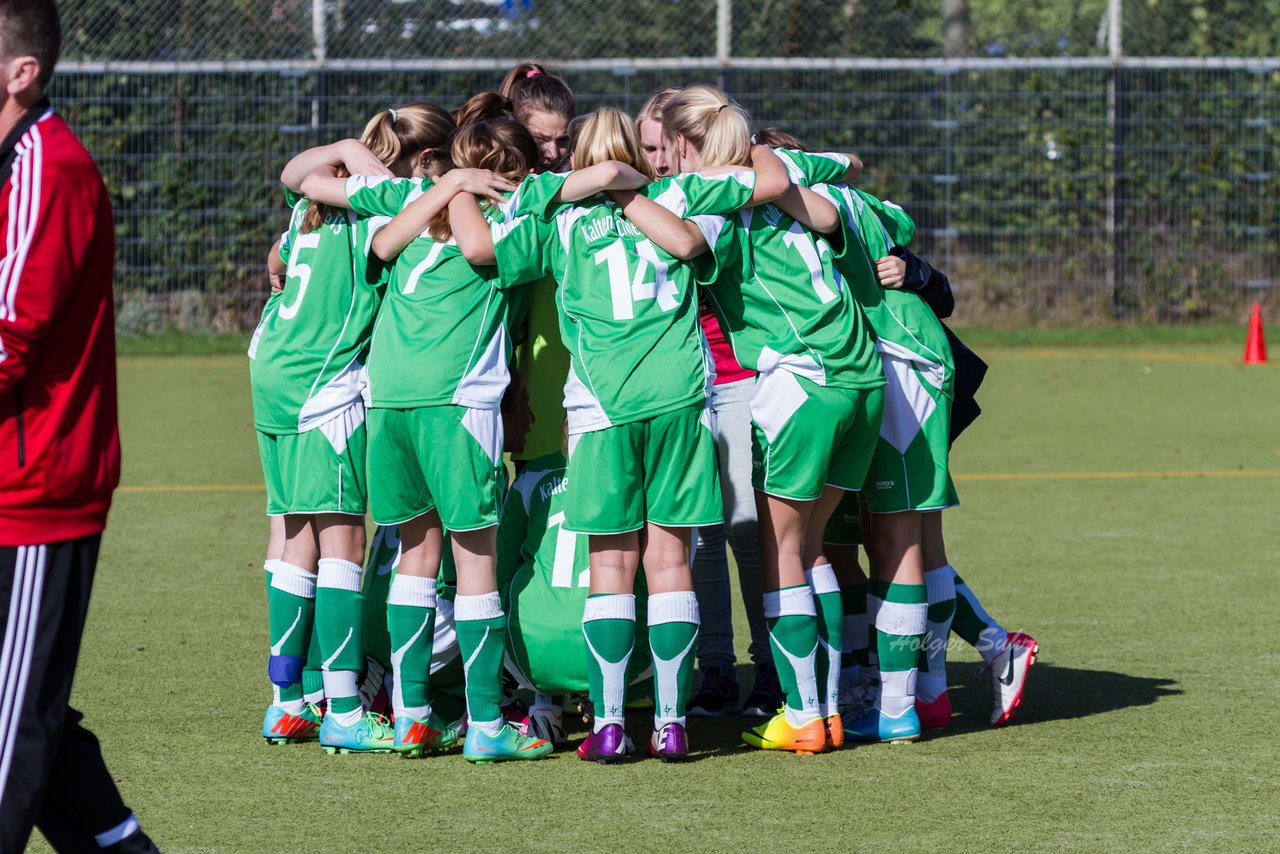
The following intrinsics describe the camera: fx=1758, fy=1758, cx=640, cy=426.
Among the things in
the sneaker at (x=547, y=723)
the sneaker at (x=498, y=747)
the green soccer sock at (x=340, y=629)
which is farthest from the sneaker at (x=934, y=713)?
the green soccer sock at (x=340, y=629)

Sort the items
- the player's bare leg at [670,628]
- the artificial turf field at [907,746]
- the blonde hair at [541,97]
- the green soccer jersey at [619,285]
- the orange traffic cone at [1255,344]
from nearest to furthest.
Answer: the artificial turf field at [907,746] → the green soccer jersey at [619,285] → the player's bare leg at [670,628] → the blonde hair at [541,97] → the orange traffic cone at [1255,344]

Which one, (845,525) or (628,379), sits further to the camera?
(845,525)

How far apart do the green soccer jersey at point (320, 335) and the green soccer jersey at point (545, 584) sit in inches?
26.2

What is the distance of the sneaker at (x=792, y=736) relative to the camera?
493 centimetres

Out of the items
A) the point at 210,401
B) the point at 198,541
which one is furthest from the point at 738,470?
the point at 210,401

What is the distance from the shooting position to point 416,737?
491cm

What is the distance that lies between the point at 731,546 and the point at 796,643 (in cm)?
55

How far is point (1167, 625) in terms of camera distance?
21.5 ft

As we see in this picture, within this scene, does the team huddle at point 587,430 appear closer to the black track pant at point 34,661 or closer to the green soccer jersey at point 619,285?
the green soccer jersey at point 619,285

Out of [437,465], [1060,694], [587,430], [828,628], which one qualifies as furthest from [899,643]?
[437,465]

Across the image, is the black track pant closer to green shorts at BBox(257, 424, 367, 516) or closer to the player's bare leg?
green shorts at BBox(257, 424, 367, 516)

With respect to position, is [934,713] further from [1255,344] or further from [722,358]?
[1255,344]

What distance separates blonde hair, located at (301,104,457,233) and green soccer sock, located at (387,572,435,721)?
3.57 feet

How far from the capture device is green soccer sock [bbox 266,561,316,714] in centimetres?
510
